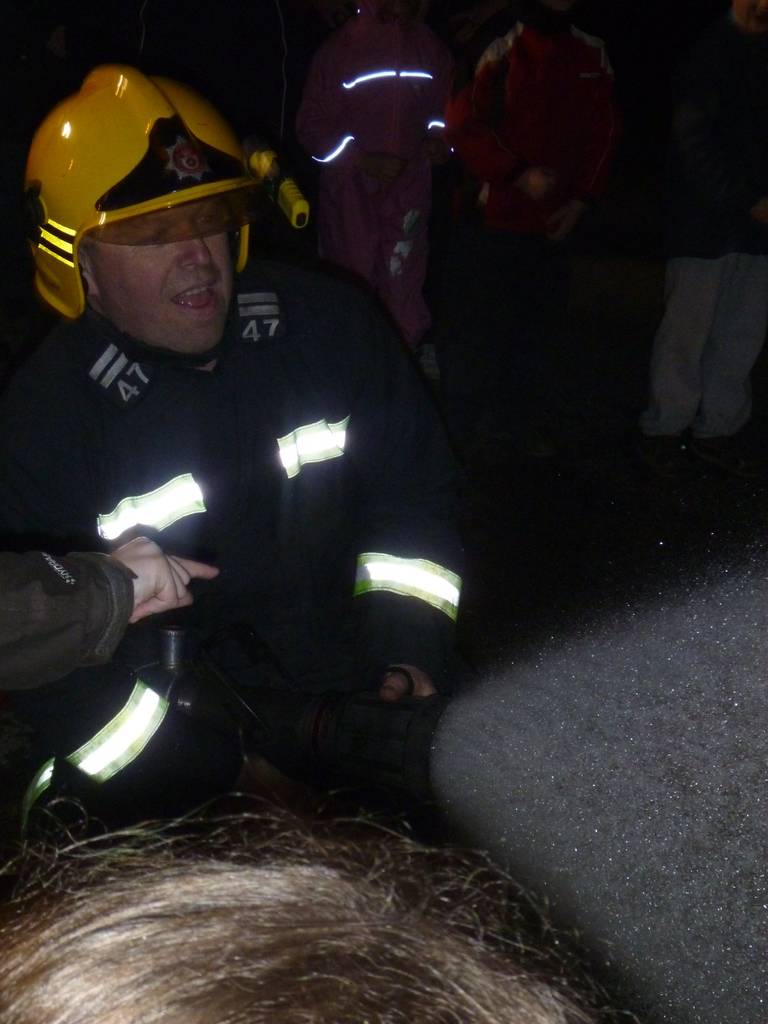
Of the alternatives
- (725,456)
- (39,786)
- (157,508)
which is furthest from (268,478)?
(725,456)

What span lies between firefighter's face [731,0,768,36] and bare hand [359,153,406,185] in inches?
53.3

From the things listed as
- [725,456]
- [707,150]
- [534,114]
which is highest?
[534,114]

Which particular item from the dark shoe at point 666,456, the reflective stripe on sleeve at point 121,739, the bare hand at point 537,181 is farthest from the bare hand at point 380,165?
the reflective stripe on sleeve at point 121,739

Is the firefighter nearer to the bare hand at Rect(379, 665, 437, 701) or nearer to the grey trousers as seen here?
the bare hand at Rect(379, 665, 437, 701)

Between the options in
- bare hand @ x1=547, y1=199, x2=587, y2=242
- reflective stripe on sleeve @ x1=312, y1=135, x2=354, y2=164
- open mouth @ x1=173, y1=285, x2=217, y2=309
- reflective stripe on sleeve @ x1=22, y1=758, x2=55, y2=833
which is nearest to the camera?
reflective stripe on sleeve @ x1=22, y1=758, x2=55, y2=833

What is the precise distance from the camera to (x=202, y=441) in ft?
Answer: 7.22

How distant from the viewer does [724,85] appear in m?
4.28

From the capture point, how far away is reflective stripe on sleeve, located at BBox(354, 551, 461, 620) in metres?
2.27

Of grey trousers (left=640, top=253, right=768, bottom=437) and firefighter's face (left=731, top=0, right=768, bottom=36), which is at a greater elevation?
firefighter's face (left=731, top=0, right=768, bottom=36)

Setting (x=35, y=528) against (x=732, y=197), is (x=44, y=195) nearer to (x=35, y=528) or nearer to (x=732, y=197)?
(x=35, y=528)

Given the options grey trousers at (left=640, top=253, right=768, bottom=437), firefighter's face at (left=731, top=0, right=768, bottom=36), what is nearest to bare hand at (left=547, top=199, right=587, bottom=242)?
grey trousers at (left=640, top=253, right=768, bottom=437)

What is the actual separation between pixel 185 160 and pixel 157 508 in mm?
658

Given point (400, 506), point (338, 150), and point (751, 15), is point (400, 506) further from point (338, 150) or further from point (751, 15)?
point (751, 15)

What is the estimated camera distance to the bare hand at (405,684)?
7.00 feet
